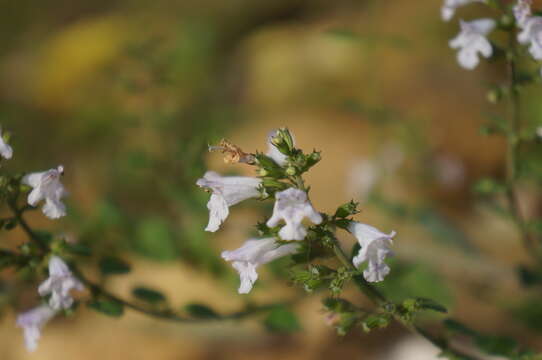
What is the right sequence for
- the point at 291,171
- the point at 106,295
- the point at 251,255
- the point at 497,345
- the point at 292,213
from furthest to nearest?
the point at 106,295
the point at 497,345
the point at 251,255
the point at 291,171
the point at 292,213

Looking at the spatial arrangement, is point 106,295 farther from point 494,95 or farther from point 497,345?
point 494,95

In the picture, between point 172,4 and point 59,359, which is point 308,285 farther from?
point 172,4

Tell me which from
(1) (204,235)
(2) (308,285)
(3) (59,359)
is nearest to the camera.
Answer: (2) (308,285)

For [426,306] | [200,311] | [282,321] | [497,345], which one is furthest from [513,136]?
[200,311]

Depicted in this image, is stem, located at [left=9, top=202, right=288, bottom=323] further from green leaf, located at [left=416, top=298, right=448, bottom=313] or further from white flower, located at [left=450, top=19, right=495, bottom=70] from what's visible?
white flower, located at [left=450, top=19, right=495, bottom=70]

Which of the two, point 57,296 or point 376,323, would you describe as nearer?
point 376,323

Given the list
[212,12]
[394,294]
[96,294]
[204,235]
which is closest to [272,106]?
[212,12]

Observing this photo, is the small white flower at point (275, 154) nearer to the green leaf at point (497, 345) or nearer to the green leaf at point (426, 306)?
the green leaf at point (426, 306)

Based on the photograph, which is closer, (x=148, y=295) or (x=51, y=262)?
(x=51, y=262)
